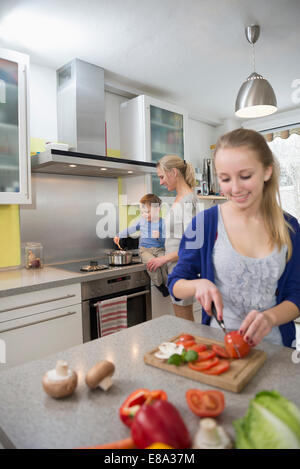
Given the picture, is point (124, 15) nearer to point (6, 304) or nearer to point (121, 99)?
point (121, 99)

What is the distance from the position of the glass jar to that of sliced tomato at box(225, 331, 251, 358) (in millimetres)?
1982

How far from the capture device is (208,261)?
1104 mm

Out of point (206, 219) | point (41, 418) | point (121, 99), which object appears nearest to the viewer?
point (41, 418)

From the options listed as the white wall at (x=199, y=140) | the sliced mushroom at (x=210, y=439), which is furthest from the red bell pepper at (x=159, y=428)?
the white wall at (x=199, y=140)

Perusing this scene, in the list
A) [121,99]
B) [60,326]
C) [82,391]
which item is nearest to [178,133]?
[121,99]

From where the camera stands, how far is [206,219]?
3.72ft

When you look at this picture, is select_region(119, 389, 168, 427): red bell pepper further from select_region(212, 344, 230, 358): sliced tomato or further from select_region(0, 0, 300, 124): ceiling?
select_region(0, 0, 300, 124): ceiling

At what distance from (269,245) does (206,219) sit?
0.23 m

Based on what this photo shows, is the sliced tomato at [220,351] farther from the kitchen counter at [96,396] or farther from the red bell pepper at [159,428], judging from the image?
the red bell pepper at [159,428]

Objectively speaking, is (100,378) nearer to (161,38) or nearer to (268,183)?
(268,183)

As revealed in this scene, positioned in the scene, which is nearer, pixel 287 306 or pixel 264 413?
pixel 264 413

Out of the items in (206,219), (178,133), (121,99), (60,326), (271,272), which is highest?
(121,99)

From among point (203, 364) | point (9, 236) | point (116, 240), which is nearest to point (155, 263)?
point (116, 240)

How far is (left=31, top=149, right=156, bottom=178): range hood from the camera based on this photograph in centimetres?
221
